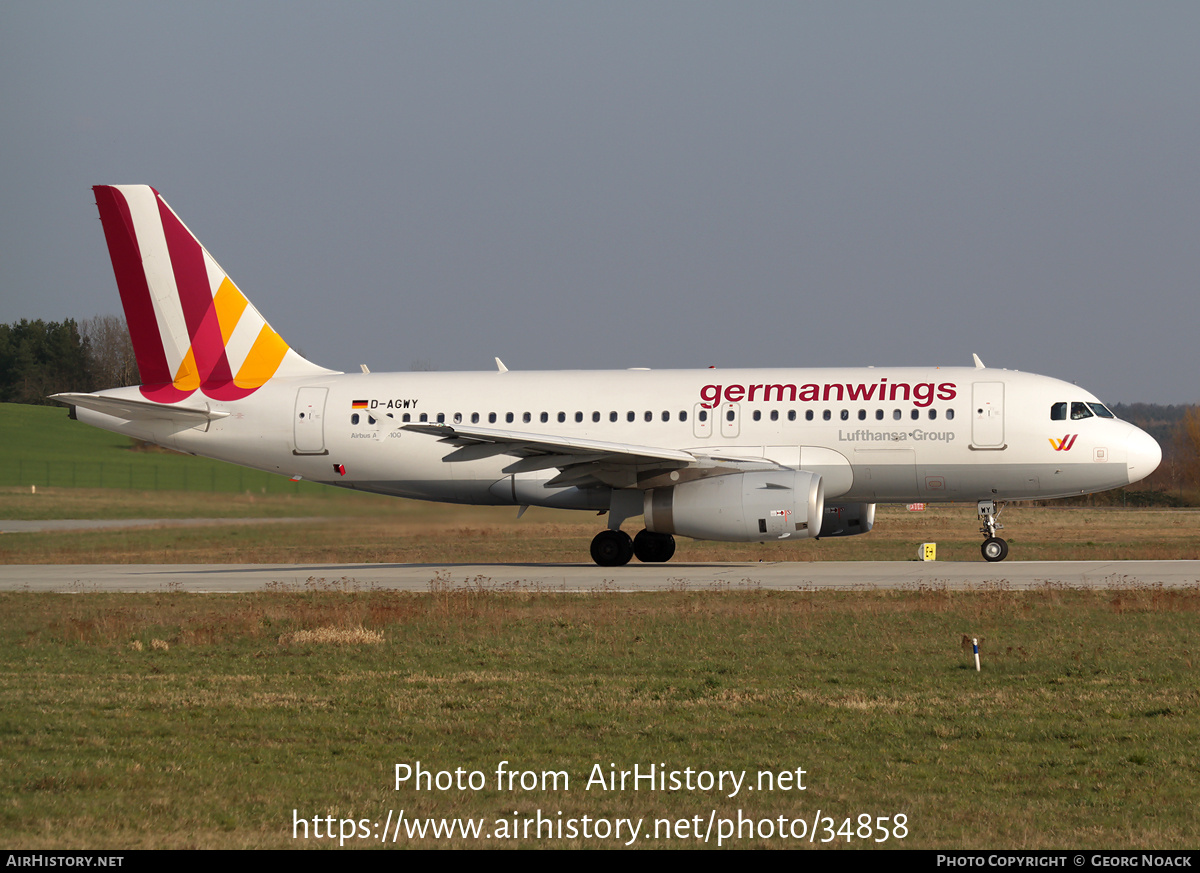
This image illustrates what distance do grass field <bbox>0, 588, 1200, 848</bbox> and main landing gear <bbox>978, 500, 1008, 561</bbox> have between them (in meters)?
8.30

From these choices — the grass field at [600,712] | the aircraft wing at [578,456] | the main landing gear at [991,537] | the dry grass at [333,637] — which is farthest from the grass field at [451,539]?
the dry grass at [333,637]

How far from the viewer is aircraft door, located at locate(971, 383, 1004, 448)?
25.7 m

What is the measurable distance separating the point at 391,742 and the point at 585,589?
11.9 metres

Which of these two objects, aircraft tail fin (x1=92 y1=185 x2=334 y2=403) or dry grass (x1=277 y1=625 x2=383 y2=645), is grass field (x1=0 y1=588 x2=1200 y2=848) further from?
aircraft tail fin (x1=92 y1=185 x2=334 y2=403)

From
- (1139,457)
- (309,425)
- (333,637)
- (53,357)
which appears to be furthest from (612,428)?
(53,357)

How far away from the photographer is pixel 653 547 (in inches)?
1120

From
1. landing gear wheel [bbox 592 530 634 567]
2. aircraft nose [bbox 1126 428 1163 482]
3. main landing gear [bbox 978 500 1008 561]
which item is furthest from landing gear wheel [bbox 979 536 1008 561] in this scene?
landing gear wheel [bbox 592 530 634 567]

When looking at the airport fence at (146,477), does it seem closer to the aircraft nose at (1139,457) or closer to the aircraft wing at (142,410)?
the aircraft wing at (142,410)

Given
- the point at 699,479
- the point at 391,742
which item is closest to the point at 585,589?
the point at 699,479

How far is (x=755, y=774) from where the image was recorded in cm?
854

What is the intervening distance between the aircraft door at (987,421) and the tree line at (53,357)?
71739 mm

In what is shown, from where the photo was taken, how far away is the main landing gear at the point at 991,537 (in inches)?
1046

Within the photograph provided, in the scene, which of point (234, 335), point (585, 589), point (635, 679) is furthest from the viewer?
point (234, 335)

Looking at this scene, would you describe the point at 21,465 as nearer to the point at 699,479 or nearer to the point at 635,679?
the point at 699,479
